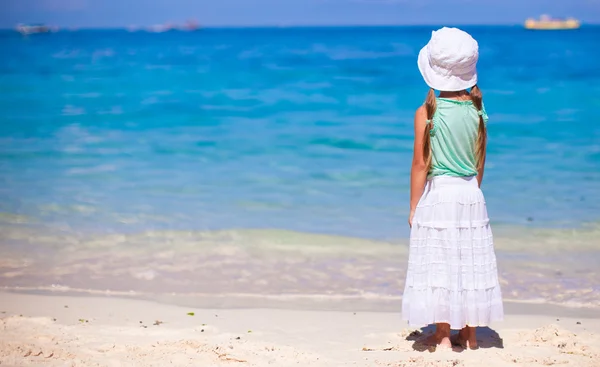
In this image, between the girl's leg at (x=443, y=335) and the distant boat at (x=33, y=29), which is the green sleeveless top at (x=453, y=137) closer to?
the girl's leg at (x=443, y=335)

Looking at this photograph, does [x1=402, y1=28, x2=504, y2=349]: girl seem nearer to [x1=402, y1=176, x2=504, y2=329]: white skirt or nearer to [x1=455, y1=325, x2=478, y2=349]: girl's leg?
[x1=402, y1=176, x2=504, y2=329]: white skirt

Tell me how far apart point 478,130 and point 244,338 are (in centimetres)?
174

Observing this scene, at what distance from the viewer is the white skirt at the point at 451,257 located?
3.94 meters

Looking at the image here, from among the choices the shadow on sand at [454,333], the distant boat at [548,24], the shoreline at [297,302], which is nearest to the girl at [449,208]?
the shadow on sand at [454,333]

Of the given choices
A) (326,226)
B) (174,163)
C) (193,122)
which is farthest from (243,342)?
(193,122)

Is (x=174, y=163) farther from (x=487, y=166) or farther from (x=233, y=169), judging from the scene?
(x=487, y=166)

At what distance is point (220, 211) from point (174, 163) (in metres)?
3.21

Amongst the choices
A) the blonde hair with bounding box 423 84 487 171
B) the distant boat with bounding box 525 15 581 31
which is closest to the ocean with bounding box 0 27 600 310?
the blonde hair with bounding box 423 84 487 171

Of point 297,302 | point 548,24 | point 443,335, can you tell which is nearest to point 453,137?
point 443,335

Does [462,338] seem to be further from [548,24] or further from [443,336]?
[548,24]

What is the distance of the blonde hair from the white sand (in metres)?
1.02

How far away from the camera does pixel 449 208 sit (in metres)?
3.94

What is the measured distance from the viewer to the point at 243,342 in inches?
173

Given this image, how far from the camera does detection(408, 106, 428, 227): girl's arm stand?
153 inches
